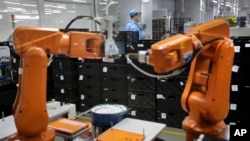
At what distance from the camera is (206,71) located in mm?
1504

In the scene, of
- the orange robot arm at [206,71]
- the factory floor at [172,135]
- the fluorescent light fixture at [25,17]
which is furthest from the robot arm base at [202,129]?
the fluorescent light fixture at [25,17]

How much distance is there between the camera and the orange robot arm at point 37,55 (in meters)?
1.48

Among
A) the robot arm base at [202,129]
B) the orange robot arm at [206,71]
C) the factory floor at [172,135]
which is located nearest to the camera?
the orange robot arm at [206,71]

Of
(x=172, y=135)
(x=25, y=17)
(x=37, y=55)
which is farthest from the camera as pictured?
(x=25, y=17)

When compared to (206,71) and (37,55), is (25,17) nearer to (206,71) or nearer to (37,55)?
(37,55)

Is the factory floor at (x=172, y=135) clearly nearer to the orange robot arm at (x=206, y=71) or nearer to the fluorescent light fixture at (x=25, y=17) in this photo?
the orange robot arm at (x=206, y=71)

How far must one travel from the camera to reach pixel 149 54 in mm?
1200

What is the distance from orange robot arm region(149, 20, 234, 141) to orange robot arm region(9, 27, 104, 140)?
1.81 feet

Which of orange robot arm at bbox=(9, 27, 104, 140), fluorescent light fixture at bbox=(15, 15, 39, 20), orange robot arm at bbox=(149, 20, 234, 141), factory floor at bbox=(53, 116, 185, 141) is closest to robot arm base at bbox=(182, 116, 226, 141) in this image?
orange robot arm at bbox=(149, 20, 234, 141)

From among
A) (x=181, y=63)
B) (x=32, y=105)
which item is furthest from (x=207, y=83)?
(x=32, y=105)

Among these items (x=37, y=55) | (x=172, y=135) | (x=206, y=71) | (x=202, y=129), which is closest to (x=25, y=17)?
(x=172, y=135)

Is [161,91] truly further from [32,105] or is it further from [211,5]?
[211,5]

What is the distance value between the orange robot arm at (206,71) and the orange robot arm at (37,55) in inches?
21.7

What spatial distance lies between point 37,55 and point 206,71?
1.06 meters
